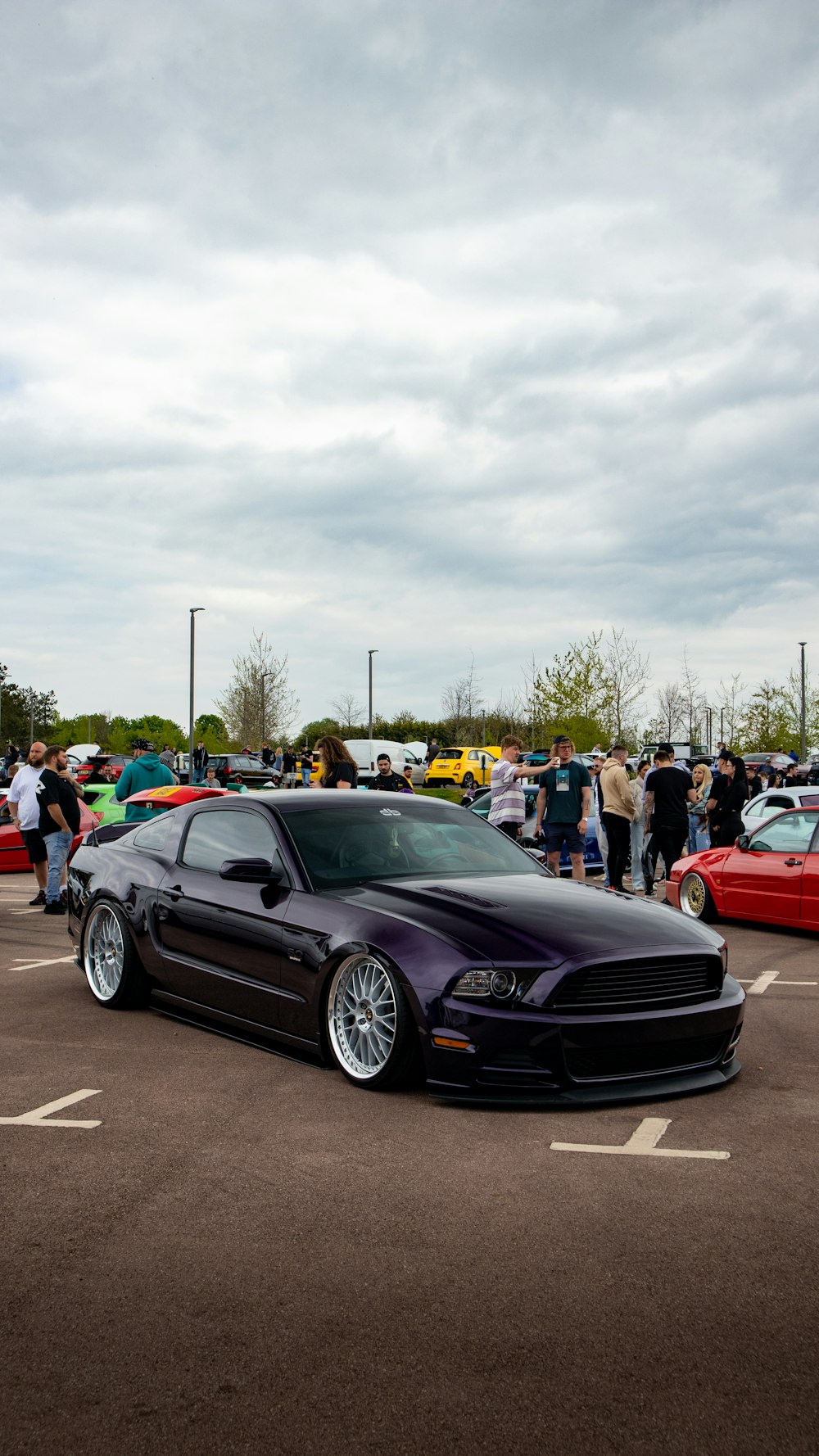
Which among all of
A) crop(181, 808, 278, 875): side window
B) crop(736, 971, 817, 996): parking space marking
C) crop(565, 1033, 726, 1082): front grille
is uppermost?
crop(181, 808, 278, 875): side window

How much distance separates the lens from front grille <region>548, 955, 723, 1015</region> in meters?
4.80

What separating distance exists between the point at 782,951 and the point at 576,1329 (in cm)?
694

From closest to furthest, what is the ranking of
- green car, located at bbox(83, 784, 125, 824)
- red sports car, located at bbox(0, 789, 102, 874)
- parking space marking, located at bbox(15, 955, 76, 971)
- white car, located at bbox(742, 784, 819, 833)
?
1. parking space marking, located at bbox(15, 955, 76, 971)
2. white car, located at bbox(742, 784, 819, 833)
3. red sports car, located at bbox(0, 789, 102, 874)
4. green car, located at bbox(83, 784, 125, 824)

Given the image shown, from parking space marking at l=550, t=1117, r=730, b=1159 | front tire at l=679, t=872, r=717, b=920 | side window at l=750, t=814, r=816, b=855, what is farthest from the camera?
front tire at l=679, t=872, r=717, b=920

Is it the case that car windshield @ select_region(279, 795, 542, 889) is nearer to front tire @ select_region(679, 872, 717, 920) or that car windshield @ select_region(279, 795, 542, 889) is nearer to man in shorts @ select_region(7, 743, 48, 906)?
front tire @ select_region(679, 872, 717, 920)

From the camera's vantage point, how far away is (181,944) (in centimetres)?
646

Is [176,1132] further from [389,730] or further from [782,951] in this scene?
[389,730]

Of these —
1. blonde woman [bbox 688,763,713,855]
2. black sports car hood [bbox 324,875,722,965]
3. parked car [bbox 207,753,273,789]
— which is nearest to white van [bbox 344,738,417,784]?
parked car [bbox 207,753,273,789]

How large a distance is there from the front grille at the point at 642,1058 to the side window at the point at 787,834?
5.22m

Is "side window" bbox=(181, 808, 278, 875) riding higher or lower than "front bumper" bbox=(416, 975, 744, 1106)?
higher

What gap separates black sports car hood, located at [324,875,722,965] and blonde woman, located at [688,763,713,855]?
940cm

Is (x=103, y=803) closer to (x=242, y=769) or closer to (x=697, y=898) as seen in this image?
(x=697, y=898)

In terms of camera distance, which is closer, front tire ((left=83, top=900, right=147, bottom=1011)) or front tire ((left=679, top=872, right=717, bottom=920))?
front tire ((left=83, top=900, right=147, bottom=1011))

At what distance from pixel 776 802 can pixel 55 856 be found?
29.8 feet
